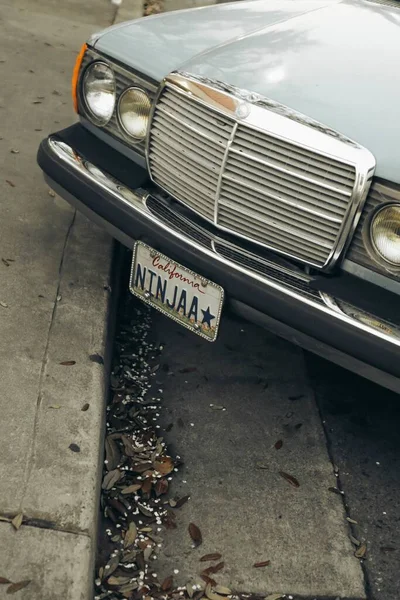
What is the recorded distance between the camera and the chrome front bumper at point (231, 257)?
2.82 m

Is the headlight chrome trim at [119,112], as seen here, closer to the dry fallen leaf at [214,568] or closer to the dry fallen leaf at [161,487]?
the dry fallen leaf at [161,487]

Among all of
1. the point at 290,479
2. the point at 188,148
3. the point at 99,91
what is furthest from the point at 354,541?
the point at 99,91

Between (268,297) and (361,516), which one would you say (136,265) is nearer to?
(268,297)

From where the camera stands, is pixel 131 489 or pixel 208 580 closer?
pixel 208 580

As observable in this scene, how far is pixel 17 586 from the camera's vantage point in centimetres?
231

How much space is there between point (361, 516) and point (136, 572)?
35.5 inches

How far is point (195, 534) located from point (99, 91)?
1.83 meters

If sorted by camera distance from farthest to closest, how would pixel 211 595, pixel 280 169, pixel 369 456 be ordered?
1. pixel 369 456
2. pixel 280 169
3. pixel 211 595

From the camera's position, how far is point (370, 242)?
2875 mm

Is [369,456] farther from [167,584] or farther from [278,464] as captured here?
[167,584]

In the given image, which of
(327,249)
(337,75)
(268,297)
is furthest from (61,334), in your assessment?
(337,75)

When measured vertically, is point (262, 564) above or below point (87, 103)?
below

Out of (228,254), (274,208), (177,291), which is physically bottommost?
(177,291)

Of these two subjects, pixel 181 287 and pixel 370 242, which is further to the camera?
pixel 181 287
